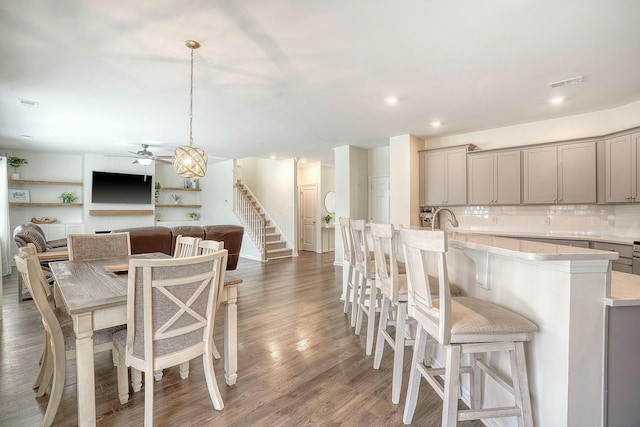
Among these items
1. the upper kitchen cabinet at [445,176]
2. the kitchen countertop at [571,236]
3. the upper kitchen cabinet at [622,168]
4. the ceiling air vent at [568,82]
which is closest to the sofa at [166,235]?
the upper kitchen cabinet at [445,176]

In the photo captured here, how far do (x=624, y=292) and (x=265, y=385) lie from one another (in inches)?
85.7

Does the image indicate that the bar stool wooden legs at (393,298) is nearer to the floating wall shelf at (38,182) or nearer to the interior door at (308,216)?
the interior door at (308,216)

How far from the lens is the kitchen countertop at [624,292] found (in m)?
1.31

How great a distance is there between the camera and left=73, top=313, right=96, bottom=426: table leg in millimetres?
1570

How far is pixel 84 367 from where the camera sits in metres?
1.60

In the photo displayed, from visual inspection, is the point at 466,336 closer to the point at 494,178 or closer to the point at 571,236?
the point at 571,236

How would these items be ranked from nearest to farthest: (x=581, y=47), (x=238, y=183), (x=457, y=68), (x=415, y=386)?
(x=415, y=386) → (x=581, y=47) → (x=457, y=68) → (x=238, y=183)

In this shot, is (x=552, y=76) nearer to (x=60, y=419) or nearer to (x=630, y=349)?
(x=630, y=349)

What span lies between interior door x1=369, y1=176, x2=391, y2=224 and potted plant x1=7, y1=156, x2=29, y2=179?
8.13 m

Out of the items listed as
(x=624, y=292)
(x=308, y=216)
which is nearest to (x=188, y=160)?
(x=624, y=292)

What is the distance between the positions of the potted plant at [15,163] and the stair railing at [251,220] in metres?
4.81

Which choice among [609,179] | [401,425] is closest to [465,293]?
[401,425]

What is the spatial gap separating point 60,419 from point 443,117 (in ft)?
16.9

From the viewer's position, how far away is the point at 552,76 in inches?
122
